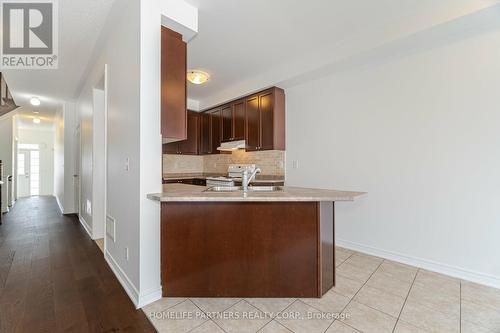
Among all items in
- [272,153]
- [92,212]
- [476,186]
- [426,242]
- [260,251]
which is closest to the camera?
[260,251]

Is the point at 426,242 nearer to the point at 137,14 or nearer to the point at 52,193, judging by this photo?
the point at 137,14

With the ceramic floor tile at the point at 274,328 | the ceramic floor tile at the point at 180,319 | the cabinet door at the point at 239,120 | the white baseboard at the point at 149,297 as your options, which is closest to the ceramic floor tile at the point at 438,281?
the ceramic floor tile at the point at 274,328

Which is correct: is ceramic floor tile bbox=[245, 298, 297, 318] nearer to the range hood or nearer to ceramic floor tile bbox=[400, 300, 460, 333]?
ceramic floor tile bbox=[400, 300, 460, 333]

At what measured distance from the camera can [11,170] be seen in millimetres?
6125

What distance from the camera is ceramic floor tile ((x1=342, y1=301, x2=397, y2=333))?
162cm

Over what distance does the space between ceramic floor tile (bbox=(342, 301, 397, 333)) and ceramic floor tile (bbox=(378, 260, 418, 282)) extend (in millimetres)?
790

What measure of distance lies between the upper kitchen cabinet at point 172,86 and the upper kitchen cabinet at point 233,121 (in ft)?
7.43

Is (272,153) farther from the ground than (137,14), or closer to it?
closer to it

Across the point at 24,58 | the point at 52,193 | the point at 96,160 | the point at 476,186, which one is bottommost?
the point at 52,193

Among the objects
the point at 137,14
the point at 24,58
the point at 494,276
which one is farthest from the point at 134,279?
the point at 24,58

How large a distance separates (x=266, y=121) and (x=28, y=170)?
1013 centimetres

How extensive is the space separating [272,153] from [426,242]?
8.17ft

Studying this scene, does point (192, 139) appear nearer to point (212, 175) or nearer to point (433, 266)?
point (212, 175)

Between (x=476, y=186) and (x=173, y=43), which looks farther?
(x=476, y=186)
